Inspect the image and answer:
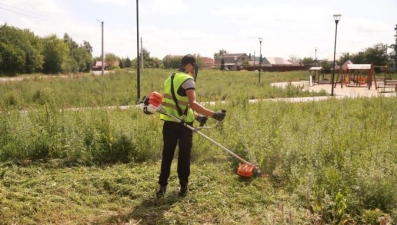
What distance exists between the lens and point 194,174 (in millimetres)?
5352

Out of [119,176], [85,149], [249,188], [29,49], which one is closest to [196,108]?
[249,188]

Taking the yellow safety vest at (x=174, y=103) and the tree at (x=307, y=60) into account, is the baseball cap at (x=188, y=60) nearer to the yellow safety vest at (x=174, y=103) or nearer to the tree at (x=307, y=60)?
the yellow safety vest at (x=174, y=103)

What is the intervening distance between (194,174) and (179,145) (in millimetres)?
1063

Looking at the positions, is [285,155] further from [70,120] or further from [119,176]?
[70,120]

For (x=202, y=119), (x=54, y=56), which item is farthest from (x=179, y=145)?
(x=54, y=56)

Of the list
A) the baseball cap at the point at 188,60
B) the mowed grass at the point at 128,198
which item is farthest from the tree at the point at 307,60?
the baseball cap at the point at 188,60

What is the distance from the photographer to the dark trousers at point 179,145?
173 inches

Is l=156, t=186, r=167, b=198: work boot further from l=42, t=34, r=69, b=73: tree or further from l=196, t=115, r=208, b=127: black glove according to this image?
l=42, t=34, r=69, b=73: tree

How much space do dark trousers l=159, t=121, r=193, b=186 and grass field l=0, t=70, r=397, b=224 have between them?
1.04 ft

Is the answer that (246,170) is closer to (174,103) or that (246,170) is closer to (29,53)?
(174,103)

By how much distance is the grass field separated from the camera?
400cm

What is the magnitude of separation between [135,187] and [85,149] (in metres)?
1.53

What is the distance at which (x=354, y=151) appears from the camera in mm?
5484

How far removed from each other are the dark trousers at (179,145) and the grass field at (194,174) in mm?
317
